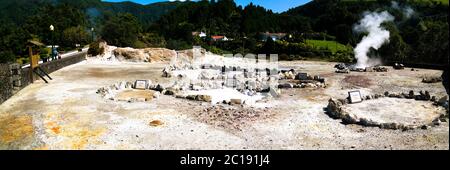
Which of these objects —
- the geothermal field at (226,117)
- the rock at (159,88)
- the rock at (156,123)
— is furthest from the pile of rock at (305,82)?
the rock at (156,123)

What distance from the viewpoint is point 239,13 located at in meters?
113

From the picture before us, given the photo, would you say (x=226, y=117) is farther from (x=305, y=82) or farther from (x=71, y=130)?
(x=305, y=82)

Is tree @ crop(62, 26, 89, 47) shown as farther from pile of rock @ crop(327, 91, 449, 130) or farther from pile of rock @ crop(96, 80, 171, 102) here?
pile of rock @ crop(327, 91, 449, 130)

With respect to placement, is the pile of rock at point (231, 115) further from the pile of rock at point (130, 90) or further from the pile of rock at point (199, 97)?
the pile of rock at point (130, 90)

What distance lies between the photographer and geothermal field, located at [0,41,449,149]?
10336 millimetres

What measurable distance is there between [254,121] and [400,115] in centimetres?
572

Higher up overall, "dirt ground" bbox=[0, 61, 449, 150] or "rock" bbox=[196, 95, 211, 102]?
"rock" bbox=[196, 95, 211, 102]

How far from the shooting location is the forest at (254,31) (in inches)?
1453

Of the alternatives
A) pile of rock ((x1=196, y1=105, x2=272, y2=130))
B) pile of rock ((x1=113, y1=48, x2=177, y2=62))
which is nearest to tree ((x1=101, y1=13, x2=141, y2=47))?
pile of rock ((x1=113, y1=48, x2=177, y2=62))

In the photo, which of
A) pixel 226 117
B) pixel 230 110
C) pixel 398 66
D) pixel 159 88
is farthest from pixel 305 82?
pixel 398 66

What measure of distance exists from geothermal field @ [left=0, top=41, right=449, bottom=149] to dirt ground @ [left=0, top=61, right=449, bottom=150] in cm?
3

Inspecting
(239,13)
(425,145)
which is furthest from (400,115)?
(239,13)

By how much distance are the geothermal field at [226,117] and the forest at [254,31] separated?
329cm

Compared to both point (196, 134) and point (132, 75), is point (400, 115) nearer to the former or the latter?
point (196, 134)
